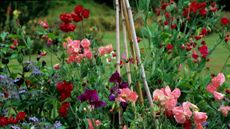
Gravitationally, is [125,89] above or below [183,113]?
above

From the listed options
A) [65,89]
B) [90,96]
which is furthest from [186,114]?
[65,89]

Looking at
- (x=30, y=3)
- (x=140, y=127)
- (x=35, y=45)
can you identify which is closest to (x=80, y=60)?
(x=140, y=127)

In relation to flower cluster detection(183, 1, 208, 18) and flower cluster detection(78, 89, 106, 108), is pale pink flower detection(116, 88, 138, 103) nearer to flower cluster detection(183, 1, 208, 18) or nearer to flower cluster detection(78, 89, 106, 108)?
flower cluster detection(78, 89, 106, 108)

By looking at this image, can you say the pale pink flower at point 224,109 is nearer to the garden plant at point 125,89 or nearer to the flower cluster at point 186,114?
the garden plant at point 125,89

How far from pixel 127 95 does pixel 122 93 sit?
0.03 m

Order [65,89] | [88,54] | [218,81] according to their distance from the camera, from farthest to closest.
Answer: [88,54], [65,89], [218,81]

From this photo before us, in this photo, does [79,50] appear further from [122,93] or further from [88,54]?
[122,93]

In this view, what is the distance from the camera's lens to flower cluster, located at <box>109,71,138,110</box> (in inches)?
112

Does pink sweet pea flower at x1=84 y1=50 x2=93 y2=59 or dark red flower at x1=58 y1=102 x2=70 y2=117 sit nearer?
dark red flower at x1=58 y1=102 x2=70 y2=117

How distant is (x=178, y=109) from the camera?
9.12 ft

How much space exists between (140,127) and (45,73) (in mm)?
1293

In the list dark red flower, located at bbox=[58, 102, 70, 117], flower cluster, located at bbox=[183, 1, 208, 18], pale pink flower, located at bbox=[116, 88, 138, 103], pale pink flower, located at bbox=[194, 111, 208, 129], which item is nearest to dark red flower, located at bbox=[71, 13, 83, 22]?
dark red flower, located at bbox=[58, 102, 70, 117]

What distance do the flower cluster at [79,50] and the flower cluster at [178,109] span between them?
775 millimetres

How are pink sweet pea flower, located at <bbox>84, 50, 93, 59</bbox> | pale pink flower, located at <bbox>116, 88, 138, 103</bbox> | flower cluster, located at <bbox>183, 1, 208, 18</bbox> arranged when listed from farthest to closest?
flower cluster, located at <bbox>183, 1, 208, 18</bbox>, pink sweet pea flower, located at <bbox>84, 50, 93, 59</bbox>, pale pink flower, located at <bbox>116, 88, 138, 103</bbox>
